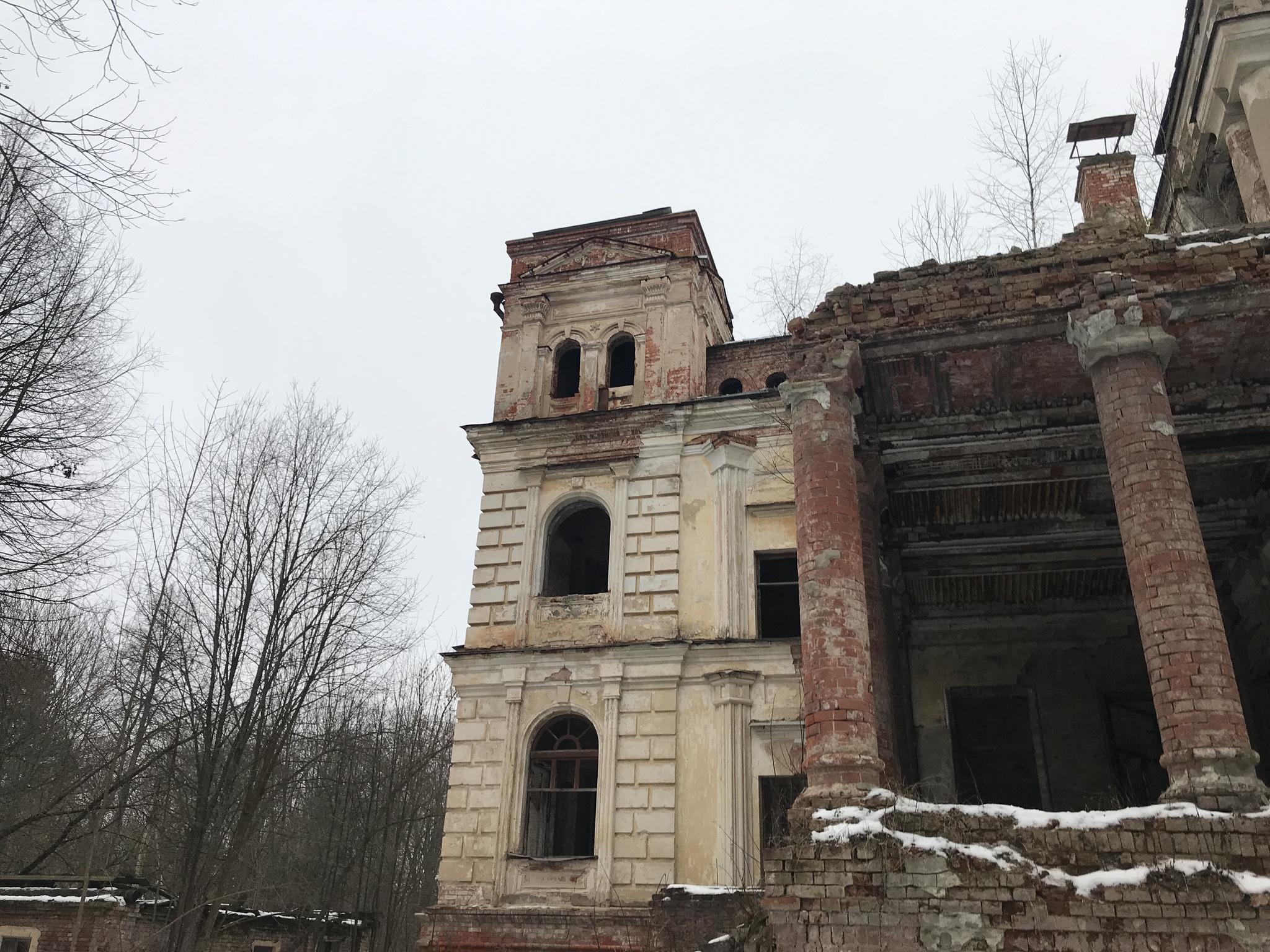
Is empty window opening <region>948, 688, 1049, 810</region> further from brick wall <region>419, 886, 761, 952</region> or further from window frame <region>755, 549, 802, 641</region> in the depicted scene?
brick wall <region>419, 886, 761, 952</region>

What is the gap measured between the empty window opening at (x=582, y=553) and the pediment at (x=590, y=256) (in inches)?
229

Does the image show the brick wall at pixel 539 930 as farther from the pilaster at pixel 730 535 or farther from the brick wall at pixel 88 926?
the pilaster at pixel 730 535

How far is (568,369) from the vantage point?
21.4 meters

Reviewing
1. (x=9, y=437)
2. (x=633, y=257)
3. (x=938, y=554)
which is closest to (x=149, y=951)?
(x=9, y=437)

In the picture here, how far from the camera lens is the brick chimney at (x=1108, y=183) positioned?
1534 cm

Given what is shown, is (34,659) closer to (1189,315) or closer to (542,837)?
(542,837)

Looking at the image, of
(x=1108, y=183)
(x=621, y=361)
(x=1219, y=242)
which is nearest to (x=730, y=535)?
(x=621, y=361)

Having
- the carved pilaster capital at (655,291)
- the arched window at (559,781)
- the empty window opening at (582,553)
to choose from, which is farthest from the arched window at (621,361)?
the arched window at (559,781)

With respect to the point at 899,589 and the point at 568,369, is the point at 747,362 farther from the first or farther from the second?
the point at 899,589

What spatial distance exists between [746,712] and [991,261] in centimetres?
960

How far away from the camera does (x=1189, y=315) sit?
8.36 m

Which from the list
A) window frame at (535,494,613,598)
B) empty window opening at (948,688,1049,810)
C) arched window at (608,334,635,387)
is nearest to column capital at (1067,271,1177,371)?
empty window opening at (948,688,1049,810)

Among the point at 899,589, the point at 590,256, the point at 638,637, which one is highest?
the point at 590,256

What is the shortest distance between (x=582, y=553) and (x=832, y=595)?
13193 millimetres
